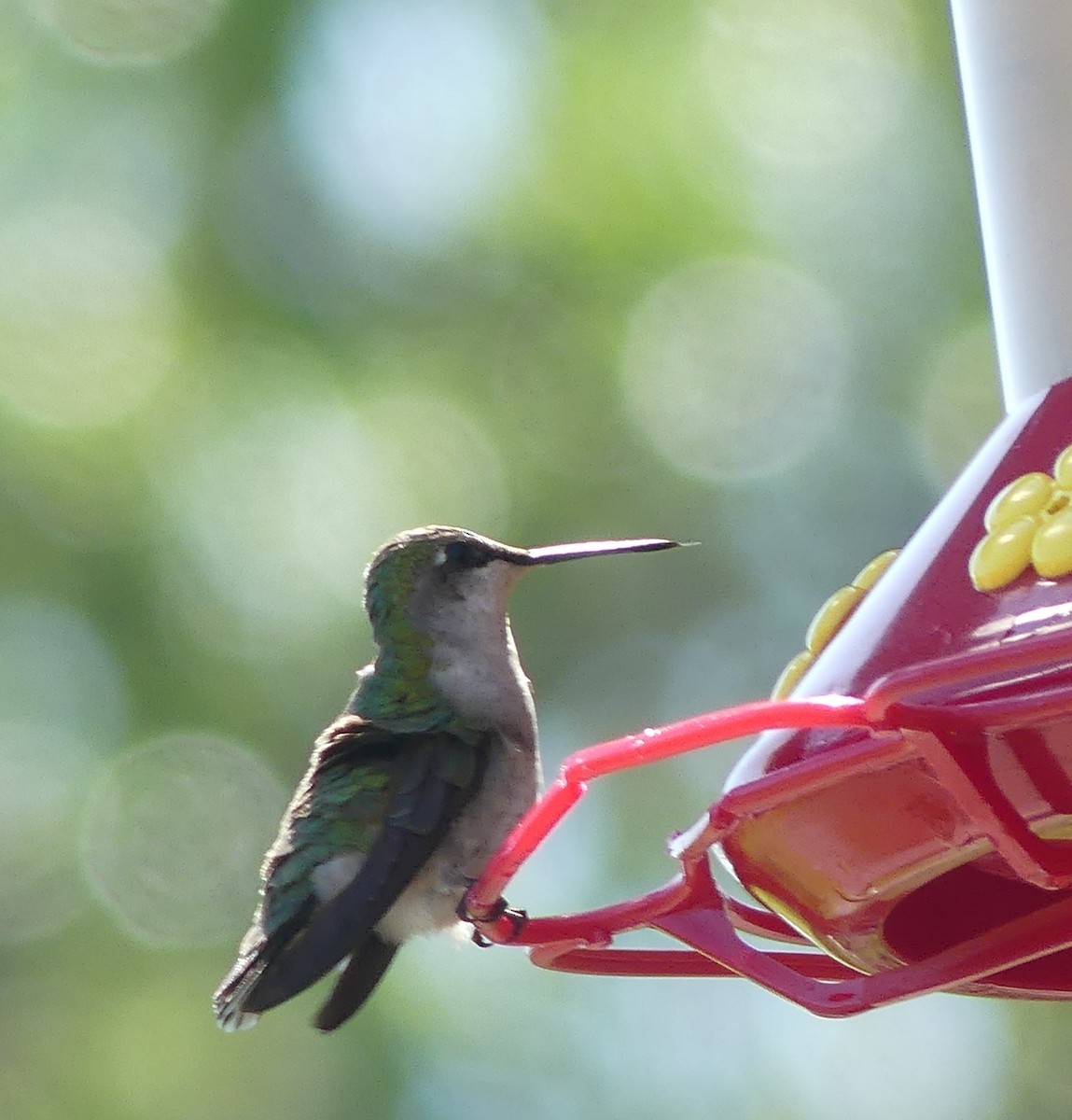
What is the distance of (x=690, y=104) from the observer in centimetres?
853

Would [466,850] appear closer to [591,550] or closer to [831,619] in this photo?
[591,550]

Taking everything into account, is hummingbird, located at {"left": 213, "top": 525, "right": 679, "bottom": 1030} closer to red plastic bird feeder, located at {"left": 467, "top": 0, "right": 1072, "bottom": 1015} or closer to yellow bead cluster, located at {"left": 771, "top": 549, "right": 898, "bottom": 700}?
yellow bead cluster, located at {"left": 771, "top": 549, "right": 898, "bottom": 700}

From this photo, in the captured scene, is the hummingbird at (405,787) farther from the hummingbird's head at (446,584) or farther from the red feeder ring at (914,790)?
the red feeder ring at (914,790)

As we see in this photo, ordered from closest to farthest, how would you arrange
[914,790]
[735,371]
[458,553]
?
[914,790]
[458,553]
[735,371]

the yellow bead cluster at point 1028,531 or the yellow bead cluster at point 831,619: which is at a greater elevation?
the yellow bead cluster at point 1028,531

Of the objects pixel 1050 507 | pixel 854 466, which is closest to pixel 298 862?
pixel 1050 507

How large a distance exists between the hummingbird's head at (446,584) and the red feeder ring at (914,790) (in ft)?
5.98

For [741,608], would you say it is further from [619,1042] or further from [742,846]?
[742,846]

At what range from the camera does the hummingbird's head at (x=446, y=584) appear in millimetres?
4332

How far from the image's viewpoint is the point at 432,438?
7.81 metres

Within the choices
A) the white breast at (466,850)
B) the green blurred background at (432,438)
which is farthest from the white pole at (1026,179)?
the green blurred background at (432,438)

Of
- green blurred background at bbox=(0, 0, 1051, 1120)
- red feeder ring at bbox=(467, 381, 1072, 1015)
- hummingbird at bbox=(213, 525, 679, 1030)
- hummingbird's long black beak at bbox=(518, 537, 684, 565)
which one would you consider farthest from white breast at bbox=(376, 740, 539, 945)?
green blurred background at bbox=(0, 0, 1051, 1120)

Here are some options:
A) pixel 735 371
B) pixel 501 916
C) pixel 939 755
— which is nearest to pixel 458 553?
pixel 501 916

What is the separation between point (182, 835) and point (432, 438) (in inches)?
79.1
